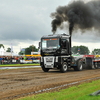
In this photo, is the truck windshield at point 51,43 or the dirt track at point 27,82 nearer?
the dirt track at point 27,82

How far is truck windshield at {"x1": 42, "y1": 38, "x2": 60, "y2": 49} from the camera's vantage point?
1681 centimetres

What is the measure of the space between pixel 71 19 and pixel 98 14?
3916 mm

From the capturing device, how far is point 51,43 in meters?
17.0

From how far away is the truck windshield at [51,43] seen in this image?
55.2 feet

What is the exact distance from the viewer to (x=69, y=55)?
18047 mm

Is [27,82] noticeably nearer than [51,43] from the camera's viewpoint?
Yes

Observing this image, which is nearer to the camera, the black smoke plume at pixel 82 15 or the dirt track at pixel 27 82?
the dirt track at pixel 27 82

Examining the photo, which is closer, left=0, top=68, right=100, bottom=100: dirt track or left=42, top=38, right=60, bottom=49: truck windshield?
left=0, top=68, right=100, bottom=100: dirt track

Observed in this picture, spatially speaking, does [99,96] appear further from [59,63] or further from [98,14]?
[98,14]

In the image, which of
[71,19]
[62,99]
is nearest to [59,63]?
[71,19]

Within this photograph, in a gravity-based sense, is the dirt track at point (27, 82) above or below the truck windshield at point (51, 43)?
below

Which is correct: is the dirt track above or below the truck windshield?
below

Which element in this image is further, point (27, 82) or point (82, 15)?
point (82, 15)

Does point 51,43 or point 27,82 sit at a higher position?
point 51,43
